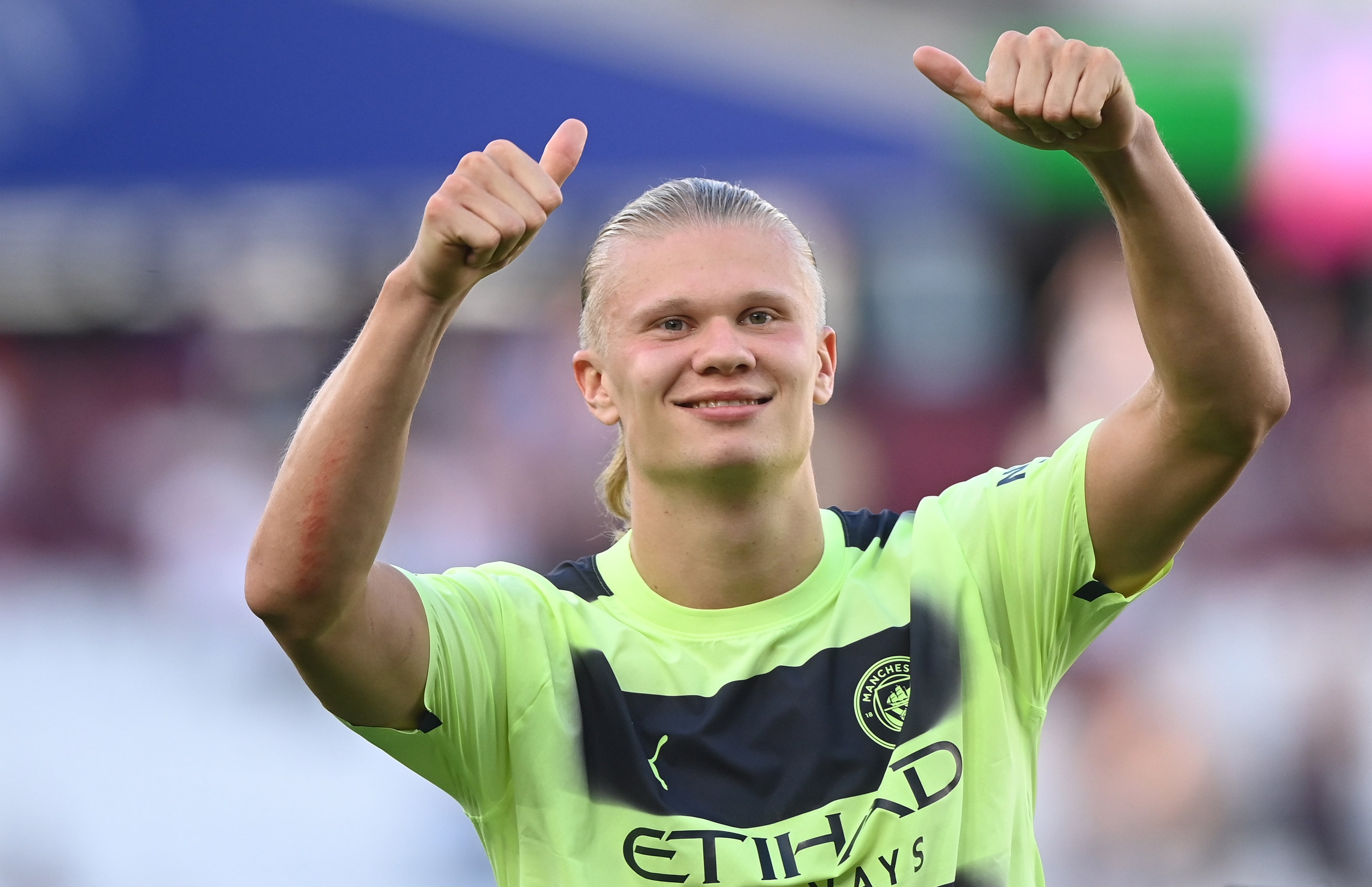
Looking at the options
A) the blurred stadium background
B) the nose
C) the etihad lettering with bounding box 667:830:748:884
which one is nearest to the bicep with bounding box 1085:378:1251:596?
the nose

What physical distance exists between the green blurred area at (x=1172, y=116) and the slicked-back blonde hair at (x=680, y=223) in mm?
4381

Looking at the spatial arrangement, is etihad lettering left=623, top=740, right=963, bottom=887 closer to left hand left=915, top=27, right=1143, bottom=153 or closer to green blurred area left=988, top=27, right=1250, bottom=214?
left hand left=915, top=27, right=1143, bottom=153

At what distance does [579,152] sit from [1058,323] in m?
4.89

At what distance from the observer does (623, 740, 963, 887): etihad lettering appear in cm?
210

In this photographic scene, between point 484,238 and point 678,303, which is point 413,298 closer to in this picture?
point 484,238

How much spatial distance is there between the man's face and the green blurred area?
456 cm

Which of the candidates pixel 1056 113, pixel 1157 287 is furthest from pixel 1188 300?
pixel 1056 113

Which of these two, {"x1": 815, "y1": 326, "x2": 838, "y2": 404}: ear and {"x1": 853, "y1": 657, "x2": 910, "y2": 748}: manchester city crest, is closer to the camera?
{"x1": 853, "y1": 657, "x2": 910, "y2": 748}: manchester city crest

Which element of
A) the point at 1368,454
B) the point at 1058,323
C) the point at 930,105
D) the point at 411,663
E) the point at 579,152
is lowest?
the point at 411,663

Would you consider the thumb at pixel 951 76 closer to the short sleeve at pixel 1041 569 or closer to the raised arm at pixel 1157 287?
the raised arm at pixel 1157 287

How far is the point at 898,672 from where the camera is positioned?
89.7 inches

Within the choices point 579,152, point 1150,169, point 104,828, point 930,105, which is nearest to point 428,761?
point 579,152

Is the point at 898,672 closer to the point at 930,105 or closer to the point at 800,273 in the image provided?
the point at 800,273

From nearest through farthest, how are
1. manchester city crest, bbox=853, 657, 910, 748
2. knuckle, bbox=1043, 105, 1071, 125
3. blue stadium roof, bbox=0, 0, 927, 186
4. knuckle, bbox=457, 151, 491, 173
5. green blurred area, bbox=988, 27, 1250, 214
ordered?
knuckle, bbox=1043, 105, 1071, 125, knuckle, bbox=457, 151, 491, 173, manchester city crest, bbox=853, 657, 910, 748, green blurred area, bbox=988, 27, 1250, 214, blue stadium roof, bbox=0, 0, 927, 186
